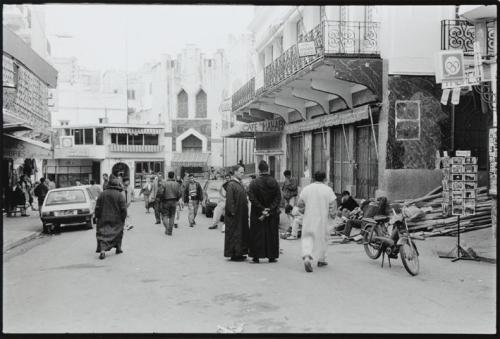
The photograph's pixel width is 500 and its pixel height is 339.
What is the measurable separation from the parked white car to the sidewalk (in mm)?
642

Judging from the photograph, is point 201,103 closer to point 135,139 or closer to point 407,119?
point 135,139

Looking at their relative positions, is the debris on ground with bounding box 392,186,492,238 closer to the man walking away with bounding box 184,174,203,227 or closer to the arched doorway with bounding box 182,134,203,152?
the man walking away with bounding box 184,174,203,227

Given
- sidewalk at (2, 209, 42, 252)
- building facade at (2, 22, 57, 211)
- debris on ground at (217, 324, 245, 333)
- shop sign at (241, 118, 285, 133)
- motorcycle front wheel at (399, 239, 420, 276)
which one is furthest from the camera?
shop sign at (241, 118, 285, 133)

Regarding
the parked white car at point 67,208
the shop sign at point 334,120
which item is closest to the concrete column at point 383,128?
the shop sign at point 334,120

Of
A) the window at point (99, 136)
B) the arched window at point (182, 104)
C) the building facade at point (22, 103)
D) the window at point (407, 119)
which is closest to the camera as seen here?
the window at point (407, 119)

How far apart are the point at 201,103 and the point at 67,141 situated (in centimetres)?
1222

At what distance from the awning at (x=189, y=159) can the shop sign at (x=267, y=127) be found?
74.6 ft

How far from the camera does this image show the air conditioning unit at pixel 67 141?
156 ft

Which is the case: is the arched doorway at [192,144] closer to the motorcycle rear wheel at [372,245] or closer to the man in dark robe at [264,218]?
the man in dark robe at [264,218]

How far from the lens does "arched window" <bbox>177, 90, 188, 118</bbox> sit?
51406 millimetres

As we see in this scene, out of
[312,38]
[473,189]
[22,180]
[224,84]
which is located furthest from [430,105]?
[224,84]

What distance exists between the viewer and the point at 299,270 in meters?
9.34

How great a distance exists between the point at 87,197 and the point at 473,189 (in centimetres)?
1217

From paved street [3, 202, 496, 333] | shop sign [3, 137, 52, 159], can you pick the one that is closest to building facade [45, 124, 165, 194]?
shop sign [3, 137, 52, 159]
